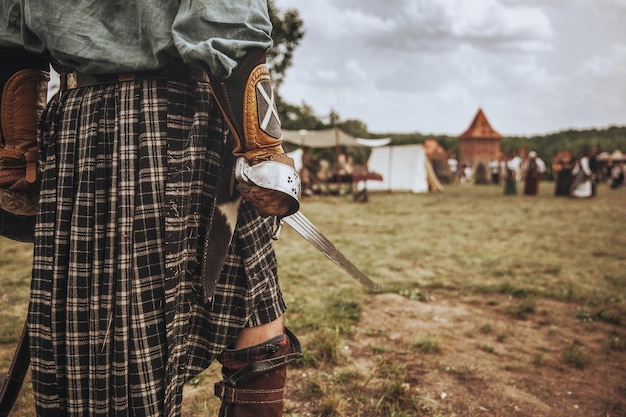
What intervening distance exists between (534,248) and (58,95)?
5.45 meters

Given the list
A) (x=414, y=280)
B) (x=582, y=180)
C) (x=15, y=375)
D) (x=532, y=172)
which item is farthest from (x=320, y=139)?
(x=15, y=375)

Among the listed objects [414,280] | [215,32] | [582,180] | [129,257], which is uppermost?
[215,32]

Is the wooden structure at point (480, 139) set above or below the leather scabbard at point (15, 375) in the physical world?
above

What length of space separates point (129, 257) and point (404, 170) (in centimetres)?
1577

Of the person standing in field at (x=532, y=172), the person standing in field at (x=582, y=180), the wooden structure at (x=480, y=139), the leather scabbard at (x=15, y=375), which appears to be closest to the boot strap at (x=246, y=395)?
the leather scabbard at (x=15, y=375)

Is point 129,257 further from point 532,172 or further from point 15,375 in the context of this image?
point 532,172

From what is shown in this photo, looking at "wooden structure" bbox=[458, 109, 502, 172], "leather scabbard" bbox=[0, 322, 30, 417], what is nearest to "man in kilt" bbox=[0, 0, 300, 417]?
"leather scabbard" bbox=[0, 322, 30, 417]

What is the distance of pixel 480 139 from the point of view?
1527 inches

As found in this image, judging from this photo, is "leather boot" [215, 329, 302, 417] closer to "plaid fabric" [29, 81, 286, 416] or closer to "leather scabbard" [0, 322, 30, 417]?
"plaid fabric" [29, 81, 286, 416]

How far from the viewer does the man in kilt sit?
99 cm

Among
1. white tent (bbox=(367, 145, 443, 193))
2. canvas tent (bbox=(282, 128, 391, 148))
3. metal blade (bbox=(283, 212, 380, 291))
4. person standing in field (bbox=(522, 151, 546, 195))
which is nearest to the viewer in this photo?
metal blade (bbox=(283, 212, 380, 291))

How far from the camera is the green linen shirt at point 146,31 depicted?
91 centimetres

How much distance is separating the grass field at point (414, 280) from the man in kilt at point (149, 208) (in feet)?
2.80

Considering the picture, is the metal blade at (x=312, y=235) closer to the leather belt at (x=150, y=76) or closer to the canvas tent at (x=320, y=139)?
the leather belt at (x=150, y=76)
